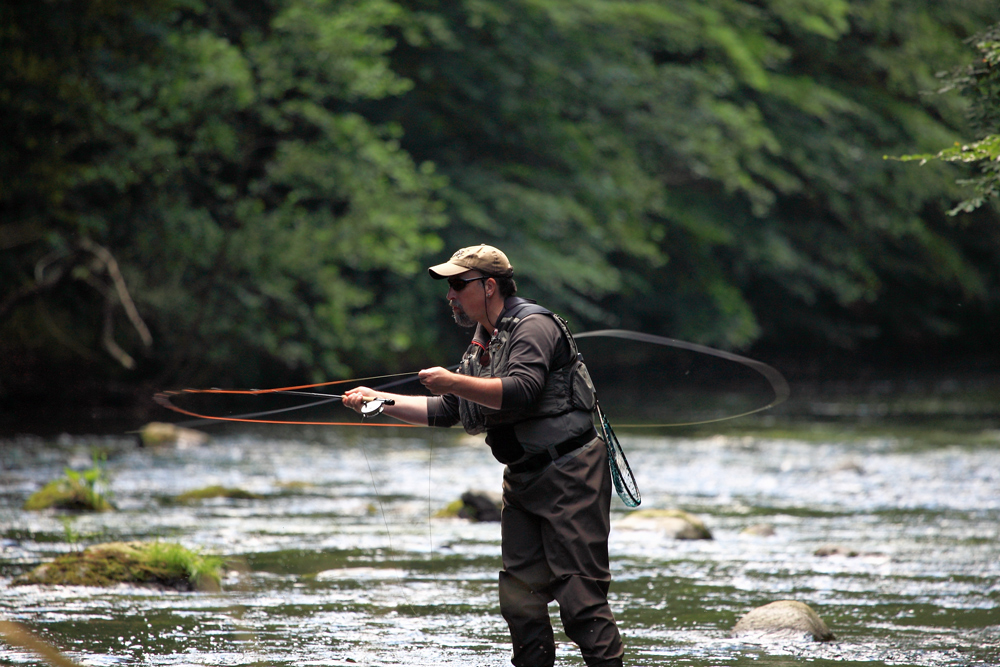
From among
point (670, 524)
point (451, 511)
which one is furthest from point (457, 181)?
point (670, 524)

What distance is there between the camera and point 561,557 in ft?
12.8

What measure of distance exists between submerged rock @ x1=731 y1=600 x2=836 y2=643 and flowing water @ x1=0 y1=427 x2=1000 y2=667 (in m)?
0.07

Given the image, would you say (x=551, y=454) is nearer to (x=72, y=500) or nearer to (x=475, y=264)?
(x=475, y=264)

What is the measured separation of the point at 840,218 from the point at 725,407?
9175 millimetres

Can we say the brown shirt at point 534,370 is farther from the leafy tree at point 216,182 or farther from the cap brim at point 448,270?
the leafy tree at point 216,182

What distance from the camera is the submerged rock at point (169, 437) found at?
43.9ft

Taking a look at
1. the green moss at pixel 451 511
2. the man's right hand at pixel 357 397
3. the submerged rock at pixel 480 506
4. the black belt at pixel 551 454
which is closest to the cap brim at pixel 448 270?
the man's right hand at pixel 357 397

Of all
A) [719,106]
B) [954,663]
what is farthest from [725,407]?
[954,663]

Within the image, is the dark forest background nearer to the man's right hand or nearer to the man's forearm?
the man's forearm

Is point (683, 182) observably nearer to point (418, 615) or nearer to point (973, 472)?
point (973, 472)

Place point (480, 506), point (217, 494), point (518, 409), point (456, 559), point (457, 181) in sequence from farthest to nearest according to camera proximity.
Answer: point (457, 181)
point (217, 494)
point (480, 506)
point (456, 559)
point (518, 409)

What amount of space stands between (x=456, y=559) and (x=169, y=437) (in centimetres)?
751

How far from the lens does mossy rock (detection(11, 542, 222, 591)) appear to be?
6012 mm

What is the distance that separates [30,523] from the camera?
8.04 meters
